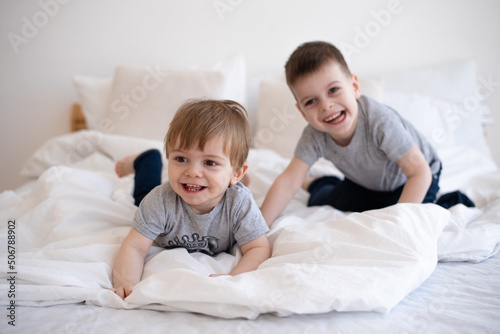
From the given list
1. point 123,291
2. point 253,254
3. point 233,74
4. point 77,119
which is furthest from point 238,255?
point 77,119

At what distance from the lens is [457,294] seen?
0.80 m

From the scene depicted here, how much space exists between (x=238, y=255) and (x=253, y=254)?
5cm

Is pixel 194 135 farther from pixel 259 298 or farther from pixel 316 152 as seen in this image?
pixel 316 152

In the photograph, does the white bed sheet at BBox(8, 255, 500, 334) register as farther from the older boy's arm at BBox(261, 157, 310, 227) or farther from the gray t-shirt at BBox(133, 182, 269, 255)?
the older boy's arm at BBox(261, 157, 310, 227)

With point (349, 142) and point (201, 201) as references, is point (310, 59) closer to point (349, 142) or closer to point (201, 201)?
point (349, 142)

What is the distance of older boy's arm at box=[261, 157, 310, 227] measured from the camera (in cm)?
120

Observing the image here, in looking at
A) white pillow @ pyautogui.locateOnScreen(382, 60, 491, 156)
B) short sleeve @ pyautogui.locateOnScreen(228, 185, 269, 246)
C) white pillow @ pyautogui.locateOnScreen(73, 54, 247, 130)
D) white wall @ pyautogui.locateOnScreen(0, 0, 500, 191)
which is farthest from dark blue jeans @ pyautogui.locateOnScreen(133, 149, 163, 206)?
white pillow @ pyautogui.locateOnScreen(382, 60, 491, 156)

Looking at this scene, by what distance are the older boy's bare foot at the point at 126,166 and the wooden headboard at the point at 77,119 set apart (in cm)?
109

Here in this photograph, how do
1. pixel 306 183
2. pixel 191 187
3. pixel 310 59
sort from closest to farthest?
pixel 191 187, pixel 310 59, pixel 306 183

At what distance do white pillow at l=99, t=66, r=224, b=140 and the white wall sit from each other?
1.54 feet

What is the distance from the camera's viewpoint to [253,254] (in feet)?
3.08

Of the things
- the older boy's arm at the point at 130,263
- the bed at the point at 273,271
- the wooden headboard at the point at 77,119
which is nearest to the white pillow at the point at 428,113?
the bed at the point at 273,271

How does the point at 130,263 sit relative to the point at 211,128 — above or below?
below

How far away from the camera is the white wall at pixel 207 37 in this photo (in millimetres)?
2311
